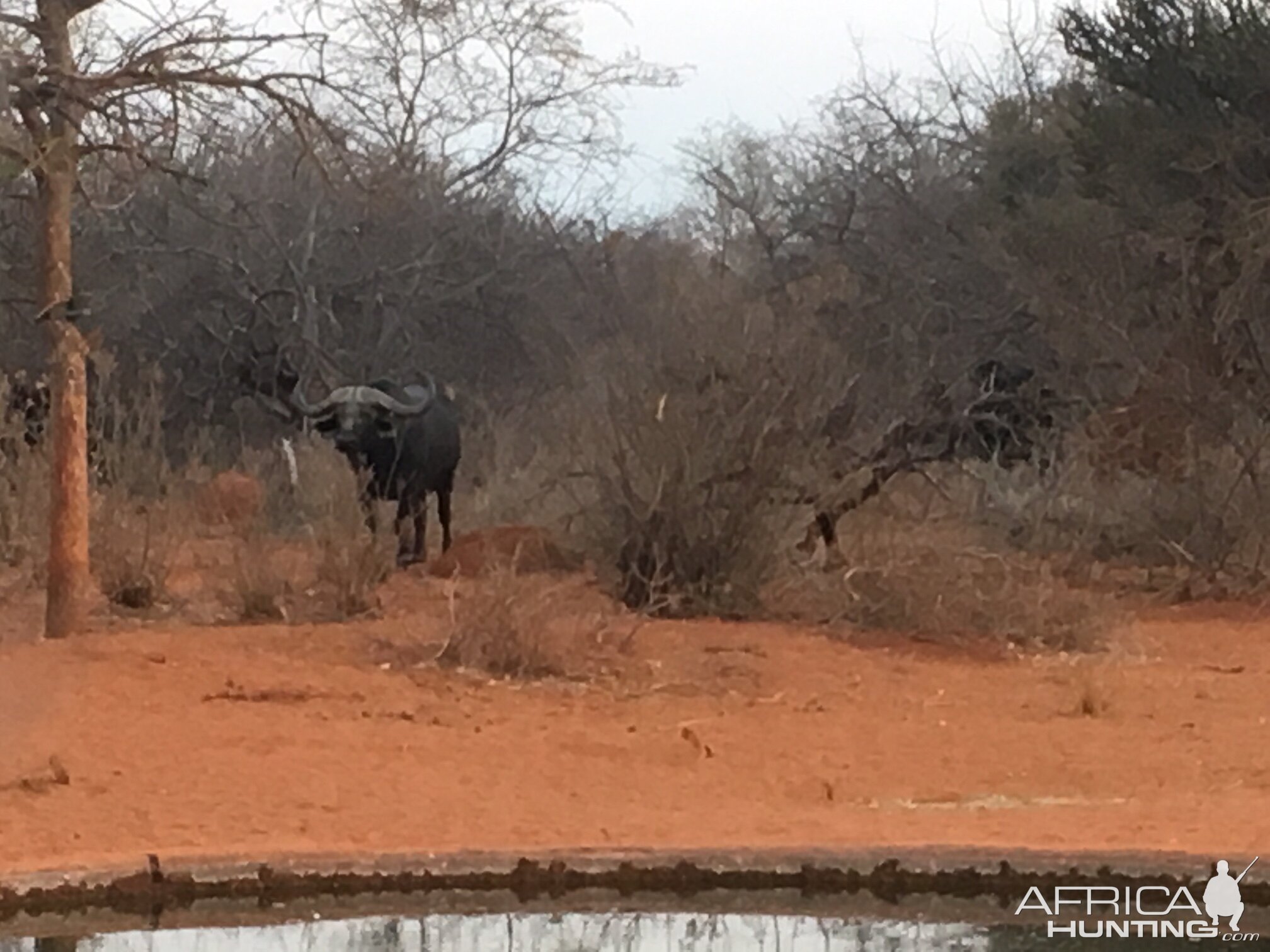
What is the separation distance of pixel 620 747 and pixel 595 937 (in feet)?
9.58

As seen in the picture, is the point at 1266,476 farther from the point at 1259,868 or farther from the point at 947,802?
the point at 1259,868

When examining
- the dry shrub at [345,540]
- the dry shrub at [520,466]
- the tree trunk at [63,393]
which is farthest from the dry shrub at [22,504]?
the dry shrub at [520,466]

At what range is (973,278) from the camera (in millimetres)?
21859

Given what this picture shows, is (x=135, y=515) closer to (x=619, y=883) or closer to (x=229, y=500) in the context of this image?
(x=229, y=500)

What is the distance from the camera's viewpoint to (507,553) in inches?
587

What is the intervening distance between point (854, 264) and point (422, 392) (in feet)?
28.6

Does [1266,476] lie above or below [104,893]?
above

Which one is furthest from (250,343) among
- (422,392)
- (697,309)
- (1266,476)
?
(1266,476)

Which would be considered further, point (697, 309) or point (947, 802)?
point (697, 309)

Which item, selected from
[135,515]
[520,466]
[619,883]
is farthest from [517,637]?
[520,466]

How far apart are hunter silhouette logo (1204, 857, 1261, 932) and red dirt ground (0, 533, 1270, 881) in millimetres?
281

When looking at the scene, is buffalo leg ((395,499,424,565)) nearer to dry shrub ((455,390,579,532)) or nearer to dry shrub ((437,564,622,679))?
dry shrub ((455,390,579,532))

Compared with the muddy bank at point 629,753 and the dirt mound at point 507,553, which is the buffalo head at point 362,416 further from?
the muddy bank at point 629,753

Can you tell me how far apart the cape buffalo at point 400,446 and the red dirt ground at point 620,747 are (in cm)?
348
